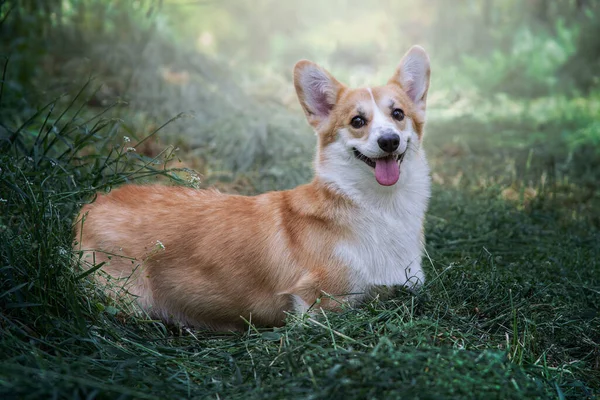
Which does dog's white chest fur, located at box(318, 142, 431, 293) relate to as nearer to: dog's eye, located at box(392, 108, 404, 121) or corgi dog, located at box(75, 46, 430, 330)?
corgi dog, located at box(75, 46, 430, 330)

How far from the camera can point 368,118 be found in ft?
10.2

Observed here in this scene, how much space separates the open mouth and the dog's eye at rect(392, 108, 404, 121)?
23cm

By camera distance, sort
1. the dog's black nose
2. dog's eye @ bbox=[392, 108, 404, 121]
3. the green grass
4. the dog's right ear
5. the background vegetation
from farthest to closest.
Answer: the dog's right ear < dog's eye @ bbox=[392, 108, 404, 121] < the dog's black nose < the background vegetation < the green grass

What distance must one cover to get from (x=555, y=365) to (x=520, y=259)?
1297mm

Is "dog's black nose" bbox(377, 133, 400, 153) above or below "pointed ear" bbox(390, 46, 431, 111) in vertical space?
below

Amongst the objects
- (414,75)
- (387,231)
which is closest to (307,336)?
(387,231)

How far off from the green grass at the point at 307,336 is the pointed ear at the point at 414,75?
98 cm

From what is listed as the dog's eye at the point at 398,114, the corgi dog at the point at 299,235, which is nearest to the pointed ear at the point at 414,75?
the corgi dog at the point at 299,235

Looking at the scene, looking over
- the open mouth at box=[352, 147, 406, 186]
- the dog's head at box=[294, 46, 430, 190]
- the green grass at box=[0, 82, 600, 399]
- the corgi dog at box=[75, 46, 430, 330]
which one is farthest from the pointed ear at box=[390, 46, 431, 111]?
the green grass at box=[0, 82, 600, 399]

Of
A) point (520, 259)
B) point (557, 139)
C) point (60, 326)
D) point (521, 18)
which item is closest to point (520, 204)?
point (520, 259)

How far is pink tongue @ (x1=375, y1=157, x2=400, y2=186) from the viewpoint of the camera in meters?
3.00

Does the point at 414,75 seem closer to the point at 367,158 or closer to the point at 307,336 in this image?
the point at 367,158

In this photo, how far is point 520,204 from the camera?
15.9 feet

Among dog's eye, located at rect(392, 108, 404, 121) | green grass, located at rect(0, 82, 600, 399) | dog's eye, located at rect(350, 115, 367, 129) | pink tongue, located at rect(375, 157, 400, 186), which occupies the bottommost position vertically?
green grass, located at rect(0, 82, 600, 399)
